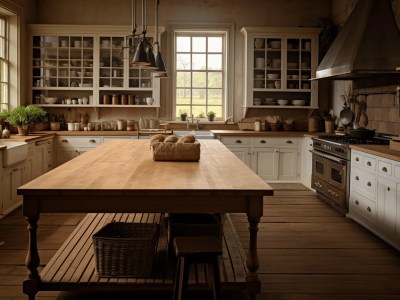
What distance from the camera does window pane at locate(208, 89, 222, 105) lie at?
8.82 metres

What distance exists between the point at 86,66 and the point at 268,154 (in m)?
3.42

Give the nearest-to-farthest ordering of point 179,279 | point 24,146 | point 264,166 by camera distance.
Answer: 1. point 179,279
2. point 24,146
3. point 264,166

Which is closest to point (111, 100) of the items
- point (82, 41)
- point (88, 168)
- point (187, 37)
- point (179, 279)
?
point (82, 41)

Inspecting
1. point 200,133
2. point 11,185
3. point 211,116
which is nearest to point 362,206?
point 200,133

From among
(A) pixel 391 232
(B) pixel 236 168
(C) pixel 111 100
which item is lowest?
(A) pixel 391 232

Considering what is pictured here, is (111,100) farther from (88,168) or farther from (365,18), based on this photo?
(88,168)

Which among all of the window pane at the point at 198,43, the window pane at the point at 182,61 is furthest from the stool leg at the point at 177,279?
the window pane at the point at 198,43

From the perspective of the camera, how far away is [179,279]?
2.73 m

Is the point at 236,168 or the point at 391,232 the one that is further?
the point at 391,232

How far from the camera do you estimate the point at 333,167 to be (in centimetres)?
608

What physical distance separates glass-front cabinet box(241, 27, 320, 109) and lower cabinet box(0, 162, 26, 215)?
3.99m

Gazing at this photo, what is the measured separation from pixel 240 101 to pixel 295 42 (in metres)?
1.39

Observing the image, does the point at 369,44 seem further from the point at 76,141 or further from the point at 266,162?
the point at 76,141

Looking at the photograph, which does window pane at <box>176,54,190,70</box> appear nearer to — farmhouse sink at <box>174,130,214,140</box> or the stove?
farmhouse sink at <box>174,130,214,140</box>
